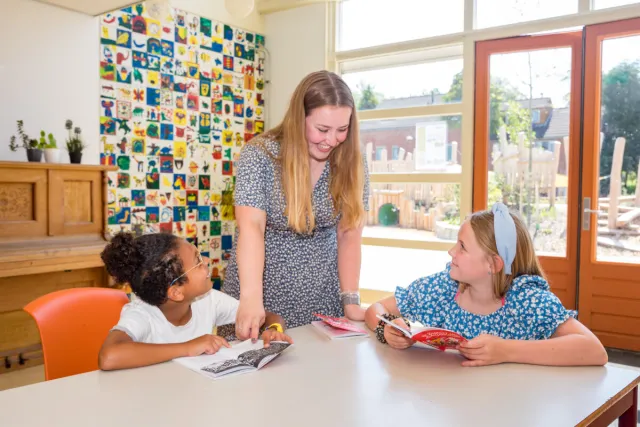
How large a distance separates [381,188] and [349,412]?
3924 mm

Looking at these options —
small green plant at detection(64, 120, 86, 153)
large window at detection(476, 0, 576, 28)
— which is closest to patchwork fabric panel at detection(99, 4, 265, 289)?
small green plant at detection(64, 120, 86, 153)

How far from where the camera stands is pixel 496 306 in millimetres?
1571

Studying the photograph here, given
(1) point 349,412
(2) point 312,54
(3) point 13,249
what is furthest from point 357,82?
(1) point 349,412

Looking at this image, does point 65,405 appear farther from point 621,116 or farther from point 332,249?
point 621,116

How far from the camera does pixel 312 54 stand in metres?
5.16

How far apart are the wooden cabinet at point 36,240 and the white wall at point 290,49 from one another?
7.39 ft

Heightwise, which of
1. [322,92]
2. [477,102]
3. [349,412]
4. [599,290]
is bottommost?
[599,290]

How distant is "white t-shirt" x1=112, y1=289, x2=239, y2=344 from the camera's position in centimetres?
146

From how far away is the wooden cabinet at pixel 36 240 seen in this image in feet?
10.3

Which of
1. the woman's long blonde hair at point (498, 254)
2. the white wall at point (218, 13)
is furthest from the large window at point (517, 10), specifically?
the woman's long blonde hair at point (498, 254)

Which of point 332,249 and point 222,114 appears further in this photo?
point 222,114

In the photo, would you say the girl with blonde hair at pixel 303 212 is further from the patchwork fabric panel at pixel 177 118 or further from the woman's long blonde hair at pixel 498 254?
the patchwork fabric panel at pixel 177 118

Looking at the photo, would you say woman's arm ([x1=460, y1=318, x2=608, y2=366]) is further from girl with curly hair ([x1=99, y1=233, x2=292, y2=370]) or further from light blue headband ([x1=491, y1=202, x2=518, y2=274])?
girl with curly hair ([x1=99, y1=233, x2=292, y2=370])

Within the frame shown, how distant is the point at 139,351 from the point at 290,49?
4.40 m
